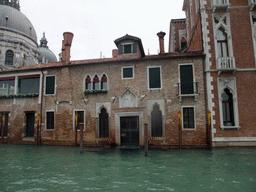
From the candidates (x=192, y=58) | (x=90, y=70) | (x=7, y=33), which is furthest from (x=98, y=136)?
(x=7, y=33)

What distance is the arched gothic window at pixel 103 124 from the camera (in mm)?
16000

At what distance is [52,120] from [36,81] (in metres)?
3.92

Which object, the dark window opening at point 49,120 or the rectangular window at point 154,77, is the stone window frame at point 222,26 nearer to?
the rectangular window at point 154,77

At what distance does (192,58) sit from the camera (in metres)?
15.1

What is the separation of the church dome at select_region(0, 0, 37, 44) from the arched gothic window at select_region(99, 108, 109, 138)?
37673mm

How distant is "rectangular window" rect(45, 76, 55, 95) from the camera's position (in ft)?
57.0

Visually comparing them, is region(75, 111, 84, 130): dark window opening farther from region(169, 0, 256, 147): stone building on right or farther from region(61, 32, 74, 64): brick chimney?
region(169, 0, 256, 147): stone building on right

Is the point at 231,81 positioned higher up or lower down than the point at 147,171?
higher up

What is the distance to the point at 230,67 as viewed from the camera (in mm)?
13992

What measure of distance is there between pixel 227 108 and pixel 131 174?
962cm

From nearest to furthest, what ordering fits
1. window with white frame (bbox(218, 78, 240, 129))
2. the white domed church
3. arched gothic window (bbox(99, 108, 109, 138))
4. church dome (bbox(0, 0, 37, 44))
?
window with white frame (bbox(218, 78, 240, 129)) < arched gothic window (bbox(99, 108, 109, 138)) < the white domed church < church dome (bbox(0, 0, 37, 44))

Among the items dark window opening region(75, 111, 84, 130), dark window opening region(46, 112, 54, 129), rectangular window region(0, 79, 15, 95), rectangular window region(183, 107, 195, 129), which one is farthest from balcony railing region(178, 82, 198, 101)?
rectangular window region(0, 79, 15, 95)

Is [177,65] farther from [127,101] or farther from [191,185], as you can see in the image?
[191,185]

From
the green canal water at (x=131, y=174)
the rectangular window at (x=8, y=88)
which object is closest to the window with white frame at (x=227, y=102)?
the green canal water at (x=131, y=174)
